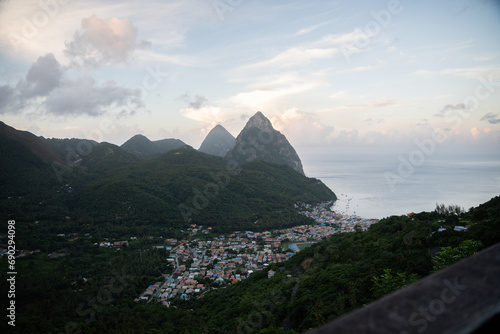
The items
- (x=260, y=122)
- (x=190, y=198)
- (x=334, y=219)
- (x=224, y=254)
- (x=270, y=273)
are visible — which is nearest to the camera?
(x=270, y=273)

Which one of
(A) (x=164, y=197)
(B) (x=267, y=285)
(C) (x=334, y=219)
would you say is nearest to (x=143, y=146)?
(A) (x=164, y=197)

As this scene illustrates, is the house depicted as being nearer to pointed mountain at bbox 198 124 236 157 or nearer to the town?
the town

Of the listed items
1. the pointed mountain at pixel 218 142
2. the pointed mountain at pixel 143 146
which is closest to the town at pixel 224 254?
the pointed mountain at pixel 143 146

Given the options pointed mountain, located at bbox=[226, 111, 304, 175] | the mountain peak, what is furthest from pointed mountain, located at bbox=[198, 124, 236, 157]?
pointed mountain, located at bbox=[226, 111, 304, 175]

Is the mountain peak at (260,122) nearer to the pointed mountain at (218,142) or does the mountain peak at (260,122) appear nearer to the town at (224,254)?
the pointed mountain at (218,142)

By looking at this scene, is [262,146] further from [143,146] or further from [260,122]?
[143,146]

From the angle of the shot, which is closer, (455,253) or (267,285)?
(455,253)
